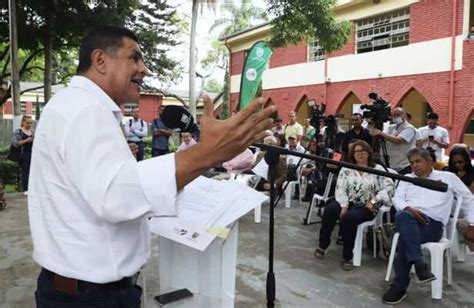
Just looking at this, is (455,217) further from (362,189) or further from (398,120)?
(398,120)

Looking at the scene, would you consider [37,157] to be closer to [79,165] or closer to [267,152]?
[79,165]

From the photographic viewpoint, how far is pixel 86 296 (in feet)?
3.68

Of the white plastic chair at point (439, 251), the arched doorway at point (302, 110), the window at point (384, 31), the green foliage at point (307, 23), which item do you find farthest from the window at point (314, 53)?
the white plastic chair at point (439, 251)

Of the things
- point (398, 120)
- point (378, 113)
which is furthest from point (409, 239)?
point (398, 120)

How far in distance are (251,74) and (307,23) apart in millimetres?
2349

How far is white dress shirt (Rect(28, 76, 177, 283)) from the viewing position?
943 millimetres

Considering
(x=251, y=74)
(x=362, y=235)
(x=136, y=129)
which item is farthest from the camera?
(x=251, y=74)

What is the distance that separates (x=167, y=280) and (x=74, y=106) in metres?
1.55

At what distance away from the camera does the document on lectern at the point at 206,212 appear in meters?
2.04

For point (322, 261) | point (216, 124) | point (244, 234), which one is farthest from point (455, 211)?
point (216, 124)

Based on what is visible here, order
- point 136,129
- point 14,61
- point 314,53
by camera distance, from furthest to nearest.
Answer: point 314,53
point 14,61
point 136,129

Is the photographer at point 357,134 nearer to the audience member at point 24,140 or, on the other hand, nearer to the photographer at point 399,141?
the photographer at point 399,141

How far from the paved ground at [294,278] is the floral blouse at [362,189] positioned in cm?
57

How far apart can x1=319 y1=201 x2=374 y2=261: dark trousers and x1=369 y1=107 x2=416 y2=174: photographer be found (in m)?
1.48
